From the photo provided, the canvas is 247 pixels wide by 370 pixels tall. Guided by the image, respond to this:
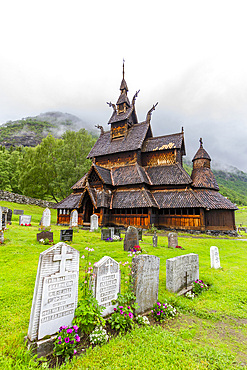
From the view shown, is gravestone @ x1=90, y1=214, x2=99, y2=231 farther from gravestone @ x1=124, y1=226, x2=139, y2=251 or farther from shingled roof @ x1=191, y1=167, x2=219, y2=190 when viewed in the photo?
shingled roof @ x1=191, y1=167, x2=219, y2=190

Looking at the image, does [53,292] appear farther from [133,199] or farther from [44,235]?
[133,199]

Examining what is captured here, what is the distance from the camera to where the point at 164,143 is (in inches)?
1040

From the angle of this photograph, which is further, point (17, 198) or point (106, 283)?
point (17, 198)

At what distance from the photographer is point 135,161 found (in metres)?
26.3

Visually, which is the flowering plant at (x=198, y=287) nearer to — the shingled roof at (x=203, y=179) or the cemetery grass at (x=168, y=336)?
the cemetery grass at (x=168, y=336)

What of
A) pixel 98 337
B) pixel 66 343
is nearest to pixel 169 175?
pixel 98 337

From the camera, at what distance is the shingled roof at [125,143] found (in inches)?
1056

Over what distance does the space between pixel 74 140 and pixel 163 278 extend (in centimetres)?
3881

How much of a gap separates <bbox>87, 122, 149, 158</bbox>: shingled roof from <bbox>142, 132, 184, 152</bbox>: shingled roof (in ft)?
4.81

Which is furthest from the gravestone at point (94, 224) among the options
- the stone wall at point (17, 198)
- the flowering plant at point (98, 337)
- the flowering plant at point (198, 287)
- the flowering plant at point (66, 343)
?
the stone wall at point (17, 198)

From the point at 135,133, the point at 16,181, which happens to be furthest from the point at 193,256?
the point at 16,181

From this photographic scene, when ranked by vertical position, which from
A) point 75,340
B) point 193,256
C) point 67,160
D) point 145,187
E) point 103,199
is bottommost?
point 75,340

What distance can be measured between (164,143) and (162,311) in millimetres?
24040

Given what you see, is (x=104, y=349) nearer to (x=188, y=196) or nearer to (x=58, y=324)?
(x=58, y=324)
